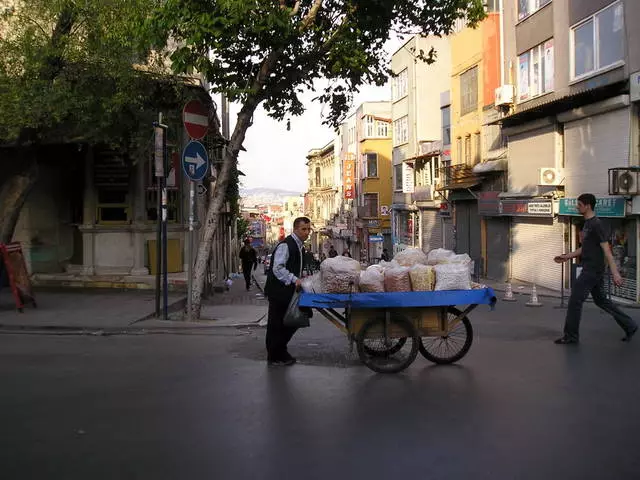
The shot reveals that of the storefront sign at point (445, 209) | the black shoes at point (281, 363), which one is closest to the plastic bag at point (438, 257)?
the black shoes at point (281, 363)

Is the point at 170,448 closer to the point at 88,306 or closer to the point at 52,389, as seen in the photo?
the point at 52,389

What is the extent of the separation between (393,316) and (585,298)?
10.00ft

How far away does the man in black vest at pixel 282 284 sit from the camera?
8.23 meters

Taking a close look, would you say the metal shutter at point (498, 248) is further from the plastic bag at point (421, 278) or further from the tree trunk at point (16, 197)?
the plastic bag at point (421, 278)

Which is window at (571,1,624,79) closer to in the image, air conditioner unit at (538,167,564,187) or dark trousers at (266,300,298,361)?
air conditioner unit at (538,167,564,187)

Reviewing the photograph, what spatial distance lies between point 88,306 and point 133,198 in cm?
438

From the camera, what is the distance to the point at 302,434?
18.3 ft

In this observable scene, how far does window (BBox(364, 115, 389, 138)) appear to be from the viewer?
202 ft

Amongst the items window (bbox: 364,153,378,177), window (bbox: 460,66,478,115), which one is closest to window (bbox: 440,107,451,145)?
window (bbox: 460,66,478,115)

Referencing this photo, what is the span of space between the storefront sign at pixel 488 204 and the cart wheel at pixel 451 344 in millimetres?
19645

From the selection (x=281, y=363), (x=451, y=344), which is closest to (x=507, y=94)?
(x=451, y=344)

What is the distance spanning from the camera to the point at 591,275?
935 cm

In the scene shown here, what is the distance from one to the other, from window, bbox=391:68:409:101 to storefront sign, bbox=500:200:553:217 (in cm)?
2224

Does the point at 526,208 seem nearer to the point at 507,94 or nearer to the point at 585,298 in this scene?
the point at 507,94
